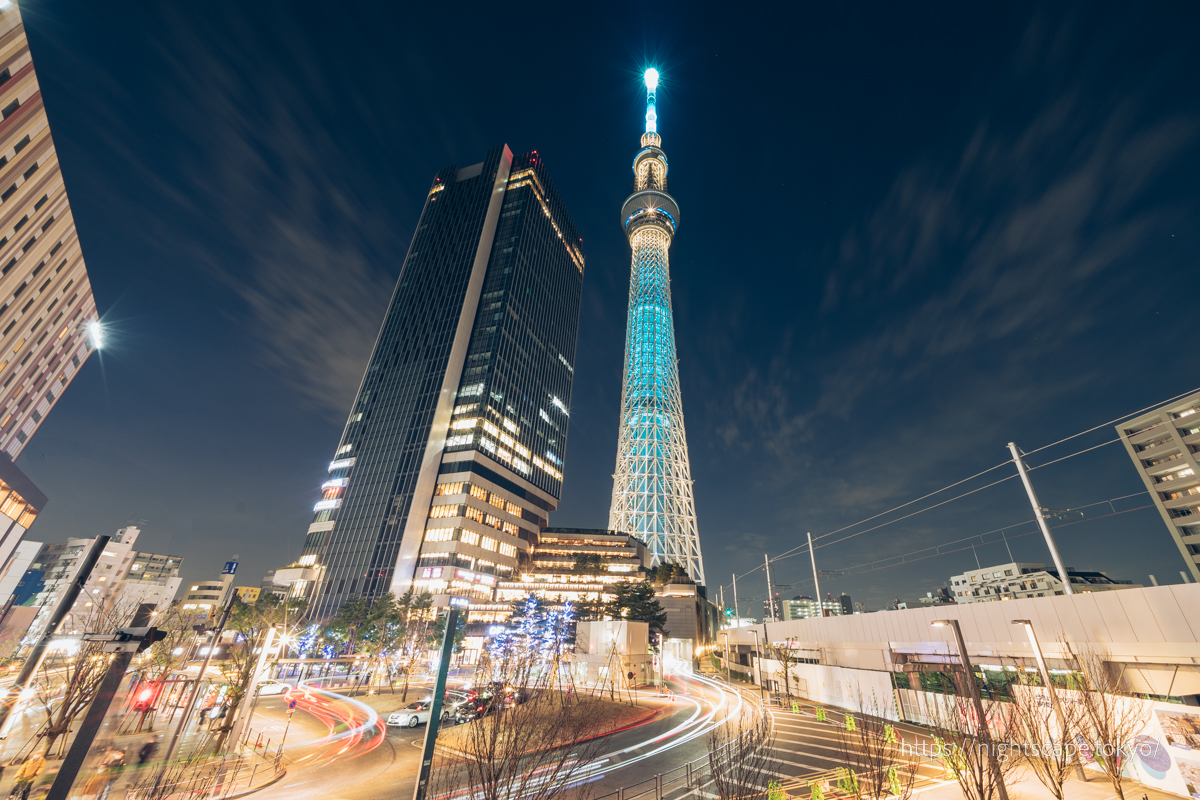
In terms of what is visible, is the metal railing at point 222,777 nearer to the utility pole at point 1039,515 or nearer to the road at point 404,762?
the road at point 404,762

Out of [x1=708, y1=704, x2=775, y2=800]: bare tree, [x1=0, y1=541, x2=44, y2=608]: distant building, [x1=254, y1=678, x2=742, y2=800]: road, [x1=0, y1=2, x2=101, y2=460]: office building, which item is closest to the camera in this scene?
[x1=708, y1=704, x2=775, y2=800]: bare tree

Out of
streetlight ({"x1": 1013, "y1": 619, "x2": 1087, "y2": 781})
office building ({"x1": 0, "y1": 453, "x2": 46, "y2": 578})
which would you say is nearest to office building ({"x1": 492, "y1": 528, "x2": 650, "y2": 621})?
office building ({"x1": 0, "y1": 453, "x2": 46, "y2": 578})

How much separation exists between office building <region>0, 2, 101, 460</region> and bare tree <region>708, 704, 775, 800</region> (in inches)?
2064

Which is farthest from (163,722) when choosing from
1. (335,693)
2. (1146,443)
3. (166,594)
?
(166,594)

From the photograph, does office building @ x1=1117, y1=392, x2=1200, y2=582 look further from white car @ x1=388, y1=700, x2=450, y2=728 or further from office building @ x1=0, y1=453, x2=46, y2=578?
office building @ x1=0, y1=453, x2=46, y2=578

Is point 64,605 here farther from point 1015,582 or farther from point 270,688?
point 1015,582

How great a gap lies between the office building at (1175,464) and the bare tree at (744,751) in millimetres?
86913

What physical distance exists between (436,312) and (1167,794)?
10974cm

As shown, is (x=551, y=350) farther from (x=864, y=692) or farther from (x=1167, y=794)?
(x=1167, y=794)

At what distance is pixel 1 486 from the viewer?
4578 centimetres

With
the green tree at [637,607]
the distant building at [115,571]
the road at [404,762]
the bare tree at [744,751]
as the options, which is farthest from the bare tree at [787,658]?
the distant building at [115,571]

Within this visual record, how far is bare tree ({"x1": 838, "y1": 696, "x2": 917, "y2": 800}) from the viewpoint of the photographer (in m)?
12.4

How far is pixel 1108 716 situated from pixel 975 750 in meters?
5.42

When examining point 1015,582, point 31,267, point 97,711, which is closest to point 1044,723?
point 97,711
